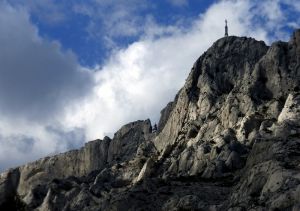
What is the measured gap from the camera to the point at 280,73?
7480 inches

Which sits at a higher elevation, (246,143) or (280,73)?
(280,73)

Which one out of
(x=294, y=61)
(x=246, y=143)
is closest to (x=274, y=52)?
(x=294, y=61)

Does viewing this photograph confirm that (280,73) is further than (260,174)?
Yes

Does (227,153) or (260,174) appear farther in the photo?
(227,153)

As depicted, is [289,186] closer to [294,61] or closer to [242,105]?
[242,105]

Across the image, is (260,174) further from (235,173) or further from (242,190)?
(235,173)

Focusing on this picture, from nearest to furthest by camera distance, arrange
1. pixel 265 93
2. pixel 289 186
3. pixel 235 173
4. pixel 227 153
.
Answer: pixel 289 186
pixel 235 173
pixel 227 153
pixel 265 93

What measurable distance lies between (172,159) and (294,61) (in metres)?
47.5

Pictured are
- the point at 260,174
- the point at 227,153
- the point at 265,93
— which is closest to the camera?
the point at 260,174

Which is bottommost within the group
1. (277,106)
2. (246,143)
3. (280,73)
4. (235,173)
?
(235,173)

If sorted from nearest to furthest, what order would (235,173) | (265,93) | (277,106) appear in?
1. (235,173)
2. (277,106)
3. (265,93)

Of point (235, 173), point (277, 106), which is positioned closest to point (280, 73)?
point (277, 106)

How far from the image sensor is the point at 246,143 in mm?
163000

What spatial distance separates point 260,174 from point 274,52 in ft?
369
